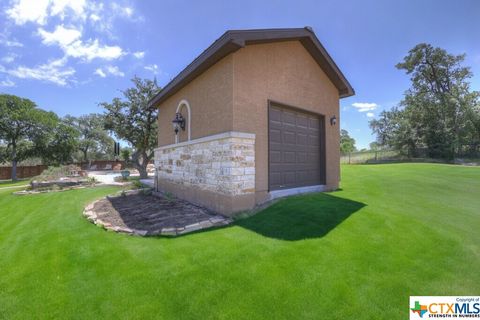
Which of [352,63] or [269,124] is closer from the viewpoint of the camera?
[269,124]

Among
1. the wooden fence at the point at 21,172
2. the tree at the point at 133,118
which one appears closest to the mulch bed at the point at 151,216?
A: the tree at the point at 133,118

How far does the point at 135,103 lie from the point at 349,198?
14.6 m

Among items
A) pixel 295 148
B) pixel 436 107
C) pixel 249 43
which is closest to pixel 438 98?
pixel 436 107

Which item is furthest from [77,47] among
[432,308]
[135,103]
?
[432,308]

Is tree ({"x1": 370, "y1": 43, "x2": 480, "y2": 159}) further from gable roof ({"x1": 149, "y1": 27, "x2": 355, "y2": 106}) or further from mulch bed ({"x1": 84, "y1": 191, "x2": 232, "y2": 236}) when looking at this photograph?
mulch bed ({"x1": 84, "y1": 191, "x2": 232, "y2": 236})

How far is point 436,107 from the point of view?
75.9 ft

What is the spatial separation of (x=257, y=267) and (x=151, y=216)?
365 centimetres

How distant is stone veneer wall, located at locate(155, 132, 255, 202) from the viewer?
4918 millimetres

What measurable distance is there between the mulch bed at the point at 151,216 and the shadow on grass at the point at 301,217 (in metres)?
0.84

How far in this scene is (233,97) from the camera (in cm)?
500

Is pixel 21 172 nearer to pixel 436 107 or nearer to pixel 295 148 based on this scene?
pixel 295 148

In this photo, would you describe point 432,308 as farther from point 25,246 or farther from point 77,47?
point 77,47

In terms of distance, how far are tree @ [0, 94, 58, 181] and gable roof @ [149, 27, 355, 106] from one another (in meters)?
22.0

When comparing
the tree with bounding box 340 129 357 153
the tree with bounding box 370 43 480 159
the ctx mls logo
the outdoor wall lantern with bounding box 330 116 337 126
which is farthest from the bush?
the tree with bounding box 340 129 357 153
